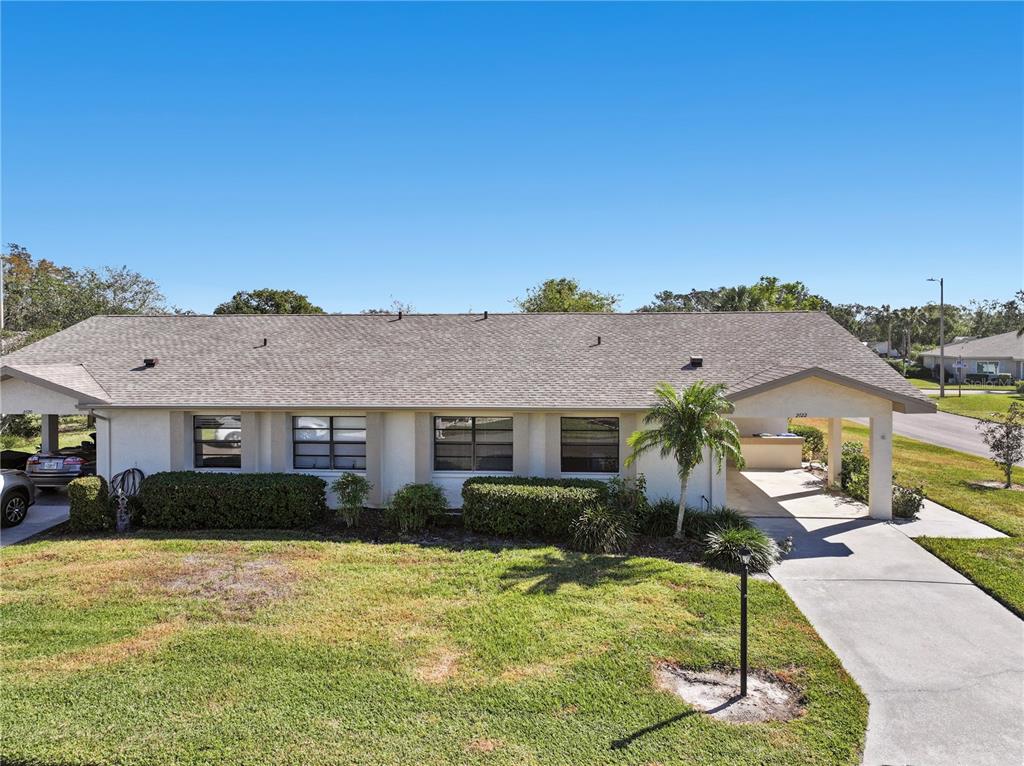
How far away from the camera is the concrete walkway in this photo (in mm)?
5691

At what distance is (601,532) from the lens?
1115 cm

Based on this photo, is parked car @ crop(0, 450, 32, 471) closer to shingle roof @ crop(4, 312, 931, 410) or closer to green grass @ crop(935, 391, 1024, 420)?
shingle roof @ crop(4, 312, 931, 410)

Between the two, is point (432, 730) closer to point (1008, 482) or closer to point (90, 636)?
point (90, 636)

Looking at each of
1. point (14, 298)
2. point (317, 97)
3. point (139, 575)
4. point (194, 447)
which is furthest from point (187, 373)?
point (14, 298)

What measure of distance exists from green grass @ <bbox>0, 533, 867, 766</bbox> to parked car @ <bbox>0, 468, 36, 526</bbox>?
300 centimetres

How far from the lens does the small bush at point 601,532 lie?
1111cm

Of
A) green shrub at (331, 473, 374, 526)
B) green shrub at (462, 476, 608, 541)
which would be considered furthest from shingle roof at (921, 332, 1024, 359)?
green shrub at (331, 473, 374, 526)

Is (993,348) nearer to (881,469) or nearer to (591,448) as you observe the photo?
(881,469)

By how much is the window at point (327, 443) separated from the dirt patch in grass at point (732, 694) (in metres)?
9.55

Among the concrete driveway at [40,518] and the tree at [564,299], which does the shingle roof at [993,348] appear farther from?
the concrete driveway at [40,518]

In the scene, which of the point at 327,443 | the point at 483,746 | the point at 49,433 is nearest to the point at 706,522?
the point at 483,746

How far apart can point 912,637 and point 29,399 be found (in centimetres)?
1859

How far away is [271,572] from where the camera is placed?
9984 mm

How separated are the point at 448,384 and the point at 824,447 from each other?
15.4m
